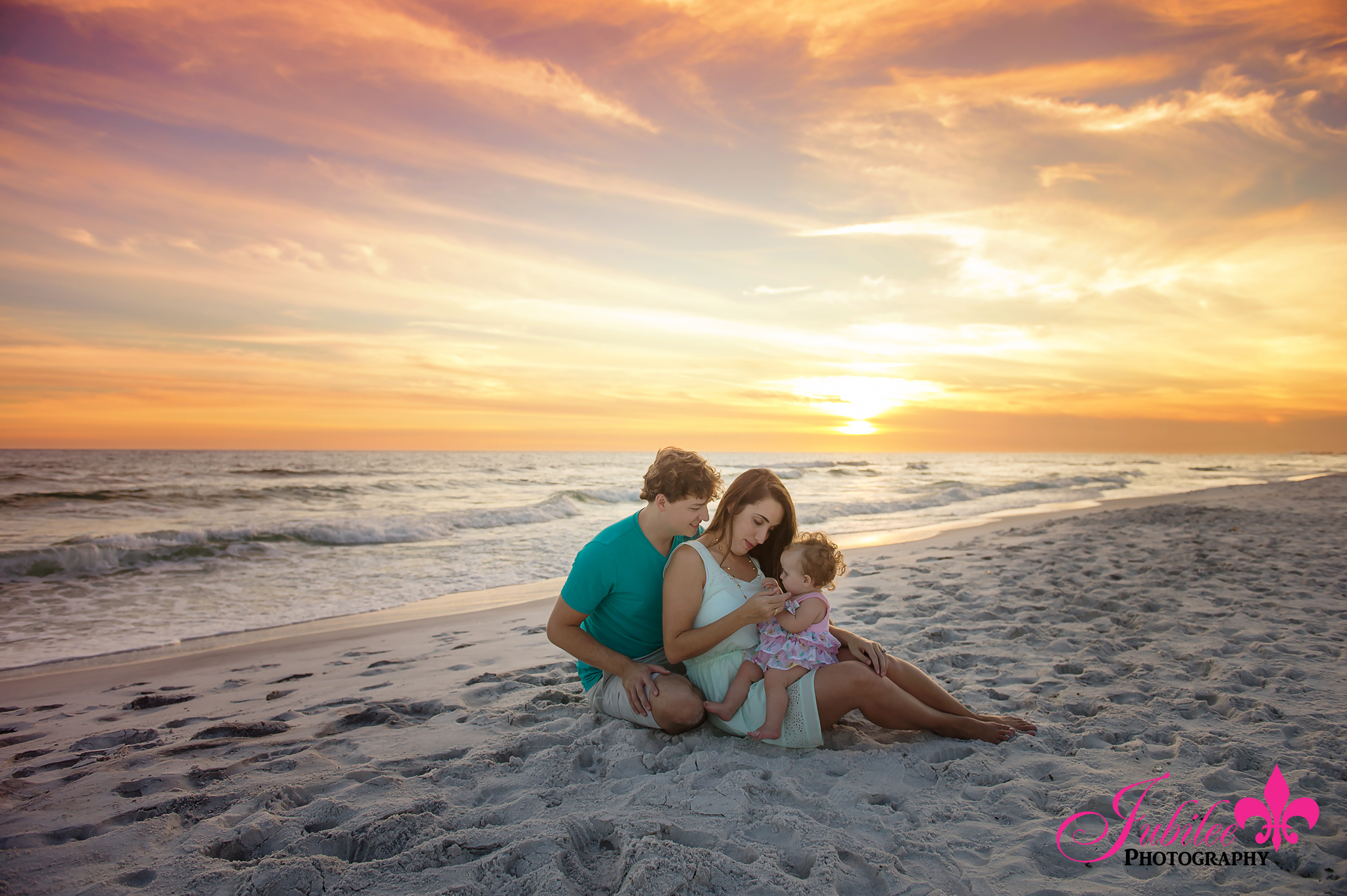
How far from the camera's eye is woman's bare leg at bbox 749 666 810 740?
3312mm

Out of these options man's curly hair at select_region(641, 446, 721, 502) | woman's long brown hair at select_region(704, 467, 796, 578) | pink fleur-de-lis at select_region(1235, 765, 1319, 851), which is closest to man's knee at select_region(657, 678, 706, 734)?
woman's long brown hair at select_region(704, 467, 796, 578)

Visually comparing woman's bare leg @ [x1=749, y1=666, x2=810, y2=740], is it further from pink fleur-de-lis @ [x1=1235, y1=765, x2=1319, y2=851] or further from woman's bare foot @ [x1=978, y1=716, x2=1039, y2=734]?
pink fleur-de-lis @ [x1=1235, y1=765, x2=1319, y2=851]

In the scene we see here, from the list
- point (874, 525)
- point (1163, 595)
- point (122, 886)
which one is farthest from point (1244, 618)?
point (874, 525)

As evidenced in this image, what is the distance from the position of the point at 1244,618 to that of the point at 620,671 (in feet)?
17.9

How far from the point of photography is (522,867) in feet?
7.91

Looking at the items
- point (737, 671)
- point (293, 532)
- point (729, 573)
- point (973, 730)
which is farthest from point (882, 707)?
point (293, 532)

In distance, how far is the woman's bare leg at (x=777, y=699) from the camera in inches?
130

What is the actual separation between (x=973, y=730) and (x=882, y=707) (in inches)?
20.9

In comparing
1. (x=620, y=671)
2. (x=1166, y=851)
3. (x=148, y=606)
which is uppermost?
(x=620, y=671)

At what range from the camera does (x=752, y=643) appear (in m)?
3.51

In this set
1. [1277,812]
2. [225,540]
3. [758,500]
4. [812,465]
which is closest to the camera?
[1277,812]

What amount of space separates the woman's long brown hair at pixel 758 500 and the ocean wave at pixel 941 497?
1169 centimetres

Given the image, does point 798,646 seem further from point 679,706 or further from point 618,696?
point 618,696

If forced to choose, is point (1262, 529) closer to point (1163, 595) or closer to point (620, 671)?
point (1163, 595)
